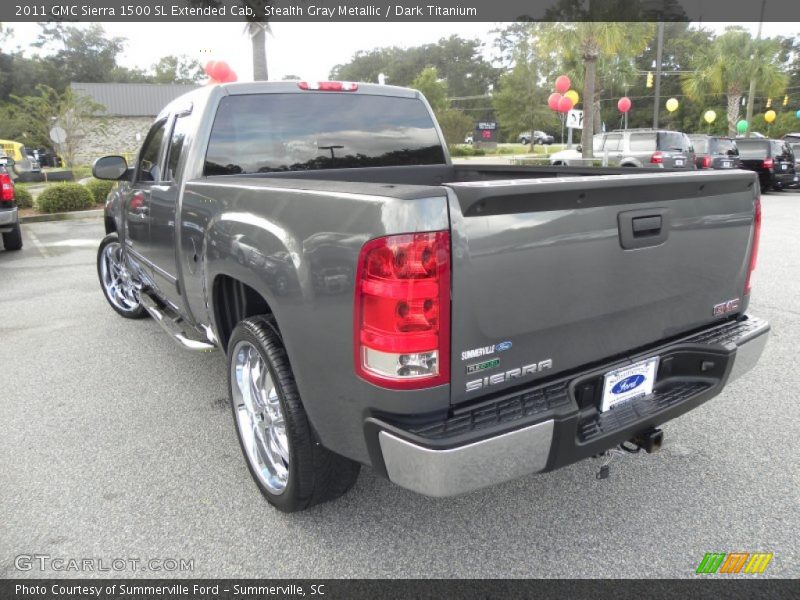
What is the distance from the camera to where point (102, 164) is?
174 inches

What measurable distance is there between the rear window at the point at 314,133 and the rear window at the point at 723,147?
53.7 feet

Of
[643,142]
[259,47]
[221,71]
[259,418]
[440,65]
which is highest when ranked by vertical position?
[440,65]

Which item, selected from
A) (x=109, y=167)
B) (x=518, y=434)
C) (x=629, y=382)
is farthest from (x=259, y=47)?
(x=518, y=434)

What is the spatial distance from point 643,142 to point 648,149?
0.99 feet

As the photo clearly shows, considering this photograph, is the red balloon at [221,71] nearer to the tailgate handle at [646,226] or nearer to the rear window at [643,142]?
the rear window at [643,142]

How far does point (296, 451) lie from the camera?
2.30 m

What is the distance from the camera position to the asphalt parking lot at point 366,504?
2.33 metres

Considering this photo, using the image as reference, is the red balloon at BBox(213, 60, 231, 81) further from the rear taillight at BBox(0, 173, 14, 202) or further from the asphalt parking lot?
the asphalt parking lot

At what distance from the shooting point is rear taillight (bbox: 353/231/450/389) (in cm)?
179

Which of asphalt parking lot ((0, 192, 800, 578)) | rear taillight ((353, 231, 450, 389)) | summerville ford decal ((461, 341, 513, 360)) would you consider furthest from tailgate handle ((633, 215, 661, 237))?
asphalt parking lot ((0, 192, 800, 578))

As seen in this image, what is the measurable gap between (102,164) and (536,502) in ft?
12.7

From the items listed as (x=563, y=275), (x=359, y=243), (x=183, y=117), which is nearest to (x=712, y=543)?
(x=563, y=275)

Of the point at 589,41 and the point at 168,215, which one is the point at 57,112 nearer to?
the point at 589,41

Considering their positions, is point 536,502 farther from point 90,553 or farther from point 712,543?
point 90,553
